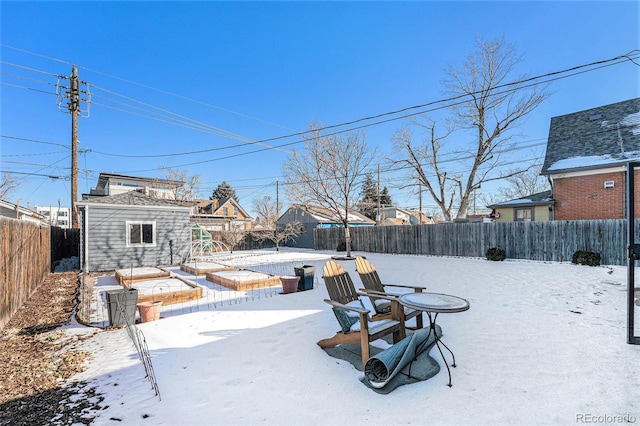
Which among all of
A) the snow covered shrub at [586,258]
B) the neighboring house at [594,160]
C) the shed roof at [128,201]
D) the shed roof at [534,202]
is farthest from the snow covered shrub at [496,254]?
the shed roof at [128,201]

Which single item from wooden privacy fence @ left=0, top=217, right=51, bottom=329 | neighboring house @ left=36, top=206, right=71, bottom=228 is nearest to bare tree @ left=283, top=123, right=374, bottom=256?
wooden privacy fence @ left=0, top=217, right=51, bottom=329

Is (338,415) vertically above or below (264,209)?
below

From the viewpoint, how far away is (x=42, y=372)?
129 inches

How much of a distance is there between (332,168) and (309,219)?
15.3m

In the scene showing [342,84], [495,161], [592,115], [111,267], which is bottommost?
[111,267]

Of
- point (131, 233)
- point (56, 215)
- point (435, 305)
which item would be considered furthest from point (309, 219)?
point (56, 215)

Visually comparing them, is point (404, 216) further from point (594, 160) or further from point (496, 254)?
point (496, 254)

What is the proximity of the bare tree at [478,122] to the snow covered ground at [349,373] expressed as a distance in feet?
40.3

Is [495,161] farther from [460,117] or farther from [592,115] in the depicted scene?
[592,115]

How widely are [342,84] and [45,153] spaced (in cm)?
1971

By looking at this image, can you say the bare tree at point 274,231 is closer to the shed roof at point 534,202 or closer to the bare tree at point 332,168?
the bare tree at point 332,168

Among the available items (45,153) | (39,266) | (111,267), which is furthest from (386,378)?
(45,153)

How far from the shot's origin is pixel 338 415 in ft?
7.57

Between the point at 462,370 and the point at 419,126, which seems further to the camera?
the point at 419,126
